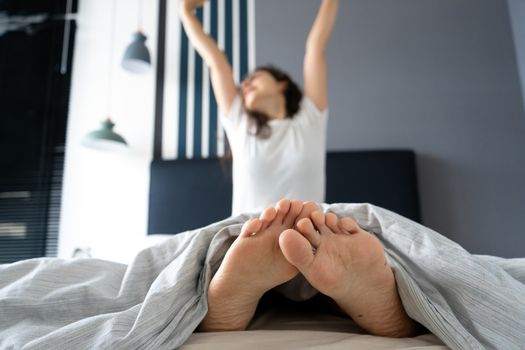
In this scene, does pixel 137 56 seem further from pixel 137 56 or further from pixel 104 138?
pixel 104 138

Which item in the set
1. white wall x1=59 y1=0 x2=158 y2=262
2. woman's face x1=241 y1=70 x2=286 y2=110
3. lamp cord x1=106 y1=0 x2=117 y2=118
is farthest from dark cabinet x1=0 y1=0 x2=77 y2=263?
woman's face x1=241 y1=70 x2=286 y2=110

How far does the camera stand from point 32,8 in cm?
289

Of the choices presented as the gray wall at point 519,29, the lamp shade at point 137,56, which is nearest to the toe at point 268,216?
the lamp shade at point 137,56

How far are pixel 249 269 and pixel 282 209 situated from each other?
0.34ft

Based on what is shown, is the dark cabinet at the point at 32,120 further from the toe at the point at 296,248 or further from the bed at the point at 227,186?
the toe at the point at 296,248

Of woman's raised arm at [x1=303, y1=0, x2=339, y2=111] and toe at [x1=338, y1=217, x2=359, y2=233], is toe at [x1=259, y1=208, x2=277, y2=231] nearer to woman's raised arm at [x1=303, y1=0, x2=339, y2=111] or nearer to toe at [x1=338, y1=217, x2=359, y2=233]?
toe at [x1=338, y1=217, x2=359, y2=233]

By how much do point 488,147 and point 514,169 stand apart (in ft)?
0.58

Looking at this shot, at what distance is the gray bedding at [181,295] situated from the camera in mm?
516

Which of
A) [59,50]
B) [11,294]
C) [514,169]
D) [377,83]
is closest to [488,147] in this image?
[514,169]

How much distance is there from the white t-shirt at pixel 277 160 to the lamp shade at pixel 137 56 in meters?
1.01

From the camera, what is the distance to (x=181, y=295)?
59 cm

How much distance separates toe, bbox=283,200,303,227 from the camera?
24.3 inches

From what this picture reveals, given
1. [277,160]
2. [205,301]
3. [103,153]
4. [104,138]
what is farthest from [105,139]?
[205,301]

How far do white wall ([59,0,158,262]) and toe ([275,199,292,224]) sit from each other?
190 centimetres
